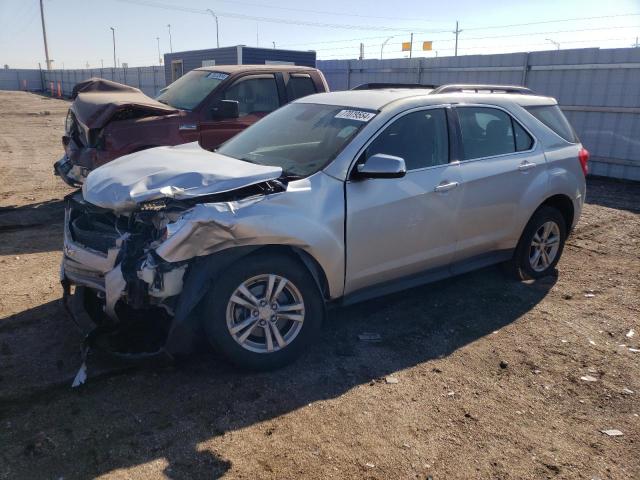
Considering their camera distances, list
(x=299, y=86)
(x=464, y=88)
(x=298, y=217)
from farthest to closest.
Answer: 1. (x=299, y=86)
2. (x=464, y=88)
3. (x=298, y=217)

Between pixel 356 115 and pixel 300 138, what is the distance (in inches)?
19.5

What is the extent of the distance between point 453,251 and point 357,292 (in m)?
1.01

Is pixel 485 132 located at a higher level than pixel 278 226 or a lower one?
higher

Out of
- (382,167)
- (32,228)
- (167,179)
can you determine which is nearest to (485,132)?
(382,167)

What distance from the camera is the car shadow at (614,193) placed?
8930 mm

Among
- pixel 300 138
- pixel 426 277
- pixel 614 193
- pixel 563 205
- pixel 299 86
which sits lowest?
pixel 614 193

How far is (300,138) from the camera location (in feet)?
14.4

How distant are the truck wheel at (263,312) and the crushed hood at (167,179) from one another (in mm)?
532

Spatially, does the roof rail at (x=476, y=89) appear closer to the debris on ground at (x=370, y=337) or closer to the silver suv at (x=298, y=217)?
the silver suv at (x=298, y=217)

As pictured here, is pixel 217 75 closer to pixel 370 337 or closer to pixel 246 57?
pixel 370 337

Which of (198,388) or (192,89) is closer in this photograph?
(198,388)

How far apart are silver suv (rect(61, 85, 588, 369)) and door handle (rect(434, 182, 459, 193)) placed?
1cm

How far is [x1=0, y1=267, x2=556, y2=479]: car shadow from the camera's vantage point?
9.43 feet

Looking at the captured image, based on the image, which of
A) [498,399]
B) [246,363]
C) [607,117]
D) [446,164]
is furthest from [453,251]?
[607,117]
